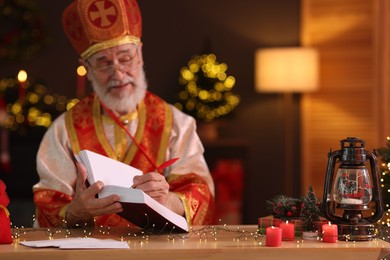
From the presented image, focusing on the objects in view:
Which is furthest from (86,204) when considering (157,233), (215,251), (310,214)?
(310,214)

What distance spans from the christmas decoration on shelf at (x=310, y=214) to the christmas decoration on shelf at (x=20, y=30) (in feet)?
15.8

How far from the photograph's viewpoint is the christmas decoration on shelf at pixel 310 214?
277 cm

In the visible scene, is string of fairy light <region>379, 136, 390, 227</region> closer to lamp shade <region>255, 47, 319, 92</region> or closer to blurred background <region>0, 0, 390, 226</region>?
lamp shade <region>255, 47, 319, 92</region>

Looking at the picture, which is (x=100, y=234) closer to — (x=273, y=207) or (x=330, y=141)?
(x=273, y=207)

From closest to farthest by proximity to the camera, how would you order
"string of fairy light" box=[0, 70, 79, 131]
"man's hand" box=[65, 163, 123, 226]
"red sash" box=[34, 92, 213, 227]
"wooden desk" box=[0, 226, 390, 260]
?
1. "wooden desk" box=[0, 226, 390, 260]
2. "man's hand" box=[65, 163, 123, 226]
3. "red sash" box=[34, 92, 213, 227]
4. "string of fairy light" box=[0, 70, 79, 131]

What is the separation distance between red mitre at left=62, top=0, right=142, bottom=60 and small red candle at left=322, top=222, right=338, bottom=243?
4.32 feet

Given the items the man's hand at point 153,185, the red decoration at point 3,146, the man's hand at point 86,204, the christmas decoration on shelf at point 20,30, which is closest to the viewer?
the man's hand at point 86,204

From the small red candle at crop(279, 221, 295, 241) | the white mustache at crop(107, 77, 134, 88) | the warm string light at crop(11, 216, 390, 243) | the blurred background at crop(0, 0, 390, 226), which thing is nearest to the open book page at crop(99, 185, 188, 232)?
the warm string light at crop(11, 216, 390, 243)

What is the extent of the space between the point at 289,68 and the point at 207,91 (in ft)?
2.08

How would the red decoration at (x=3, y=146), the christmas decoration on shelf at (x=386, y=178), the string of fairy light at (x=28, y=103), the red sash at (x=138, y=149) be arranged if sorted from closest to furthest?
the christmas decoration on shelf at (x=386, y=178) → the red sash at (x=138, y=149) → the red decoration at (x=3, y=146) → the string of fairy light at (x=28, y=103)

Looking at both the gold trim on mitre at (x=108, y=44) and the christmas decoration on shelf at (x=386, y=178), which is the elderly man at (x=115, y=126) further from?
the christmas decoration on shelf at (x=386, y=178)

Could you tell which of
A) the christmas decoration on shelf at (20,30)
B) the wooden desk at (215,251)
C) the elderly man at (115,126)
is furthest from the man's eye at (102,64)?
the christmas decoration on shelf at (20,30)

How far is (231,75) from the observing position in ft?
23.8

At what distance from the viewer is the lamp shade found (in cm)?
666
